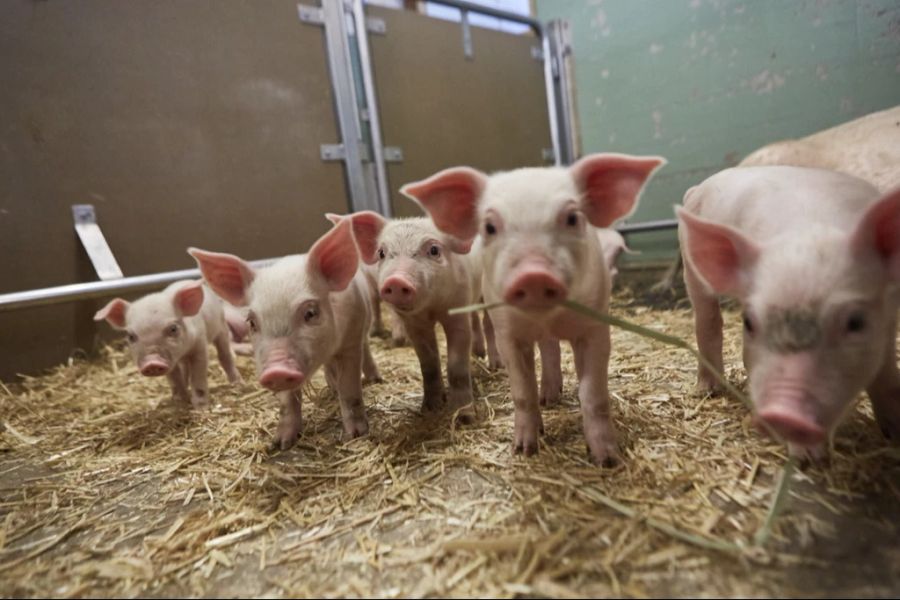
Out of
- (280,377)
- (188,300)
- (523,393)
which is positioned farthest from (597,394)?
(188,300)

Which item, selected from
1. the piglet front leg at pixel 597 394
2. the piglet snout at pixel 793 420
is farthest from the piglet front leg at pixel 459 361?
the piglet snout at pixel 793 420

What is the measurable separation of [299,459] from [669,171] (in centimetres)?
631

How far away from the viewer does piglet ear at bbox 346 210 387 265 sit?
3.07 m

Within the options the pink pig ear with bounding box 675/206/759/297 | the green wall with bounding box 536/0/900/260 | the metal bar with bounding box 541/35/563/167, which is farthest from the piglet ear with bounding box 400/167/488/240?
the metal bar with bounding box 541/35/563/167

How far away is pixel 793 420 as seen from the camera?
55.6 inches

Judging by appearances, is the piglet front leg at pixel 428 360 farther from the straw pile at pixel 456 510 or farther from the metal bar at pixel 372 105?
the metal bar at pixel 372 105

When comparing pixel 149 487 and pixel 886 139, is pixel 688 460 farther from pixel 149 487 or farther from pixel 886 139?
pixel 886 139

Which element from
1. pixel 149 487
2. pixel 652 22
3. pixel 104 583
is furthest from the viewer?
pixel 652 22

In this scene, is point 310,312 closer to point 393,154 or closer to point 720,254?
point 720,254

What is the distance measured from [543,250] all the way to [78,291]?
3.58m

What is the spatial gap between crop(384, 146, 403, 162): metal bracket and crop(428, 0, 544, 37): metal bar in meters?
1.81

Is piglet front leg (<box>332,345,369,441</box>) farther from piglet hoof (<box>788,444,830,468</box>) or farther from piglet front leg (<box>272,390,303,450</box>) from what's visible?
piglet hoof (<box>788,444,830,468</box>)

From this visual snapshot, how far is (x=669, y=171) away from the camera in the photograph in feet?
23.3

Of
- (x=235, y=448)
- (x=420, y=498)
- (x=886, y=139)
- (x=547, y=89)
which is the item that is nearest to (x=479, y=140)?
(x=547, y=89)
